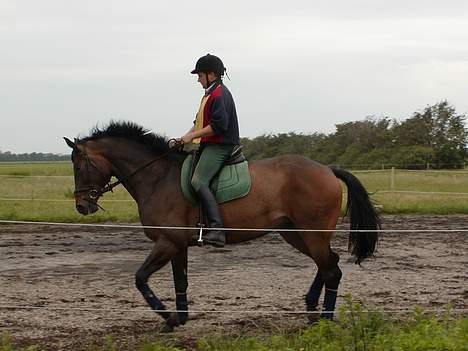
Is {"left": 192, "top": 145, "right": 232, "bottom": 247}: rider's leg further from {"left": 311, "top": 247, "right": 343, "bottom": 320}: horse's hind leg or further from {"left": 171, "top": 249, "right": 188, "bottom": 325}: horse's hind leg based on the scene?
{"left": 311, "top": 247, "right": 343, "bottom": 320}: horse's hind leg

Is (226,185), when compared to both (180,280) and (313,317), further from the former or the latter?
(313,317)

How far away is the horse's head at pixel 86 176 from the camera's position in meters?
6.96

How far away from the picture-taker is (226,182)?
6.75 meters

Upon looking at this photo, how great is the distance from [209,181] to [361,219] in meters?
1.73

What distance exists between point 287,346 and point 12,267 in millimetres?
6673

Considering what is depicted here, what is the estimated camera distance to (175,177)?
22.8 ft

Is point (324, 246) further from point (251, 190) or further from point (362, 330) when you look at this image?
point (362, 330)

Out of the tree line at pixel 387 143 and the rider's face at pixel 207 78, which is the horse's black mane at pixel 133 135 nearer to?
the rider's face at pixel 207 78

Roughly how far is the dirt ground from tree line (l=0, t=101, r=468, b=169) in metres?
26.1

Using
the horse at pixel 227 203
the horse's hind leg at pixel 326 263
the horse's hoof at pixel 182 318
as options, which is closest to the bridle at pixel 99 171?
the horse at pixel 227 203

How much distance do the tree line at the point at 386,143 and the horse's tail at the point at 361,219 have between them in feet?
101

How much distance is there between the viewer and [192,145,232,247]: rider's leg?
6578mm

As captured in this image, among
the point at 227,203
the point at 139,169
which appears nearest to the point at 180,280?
the point at 227,203

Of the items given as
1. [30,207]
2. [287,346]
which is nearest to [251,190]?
[287,346]
